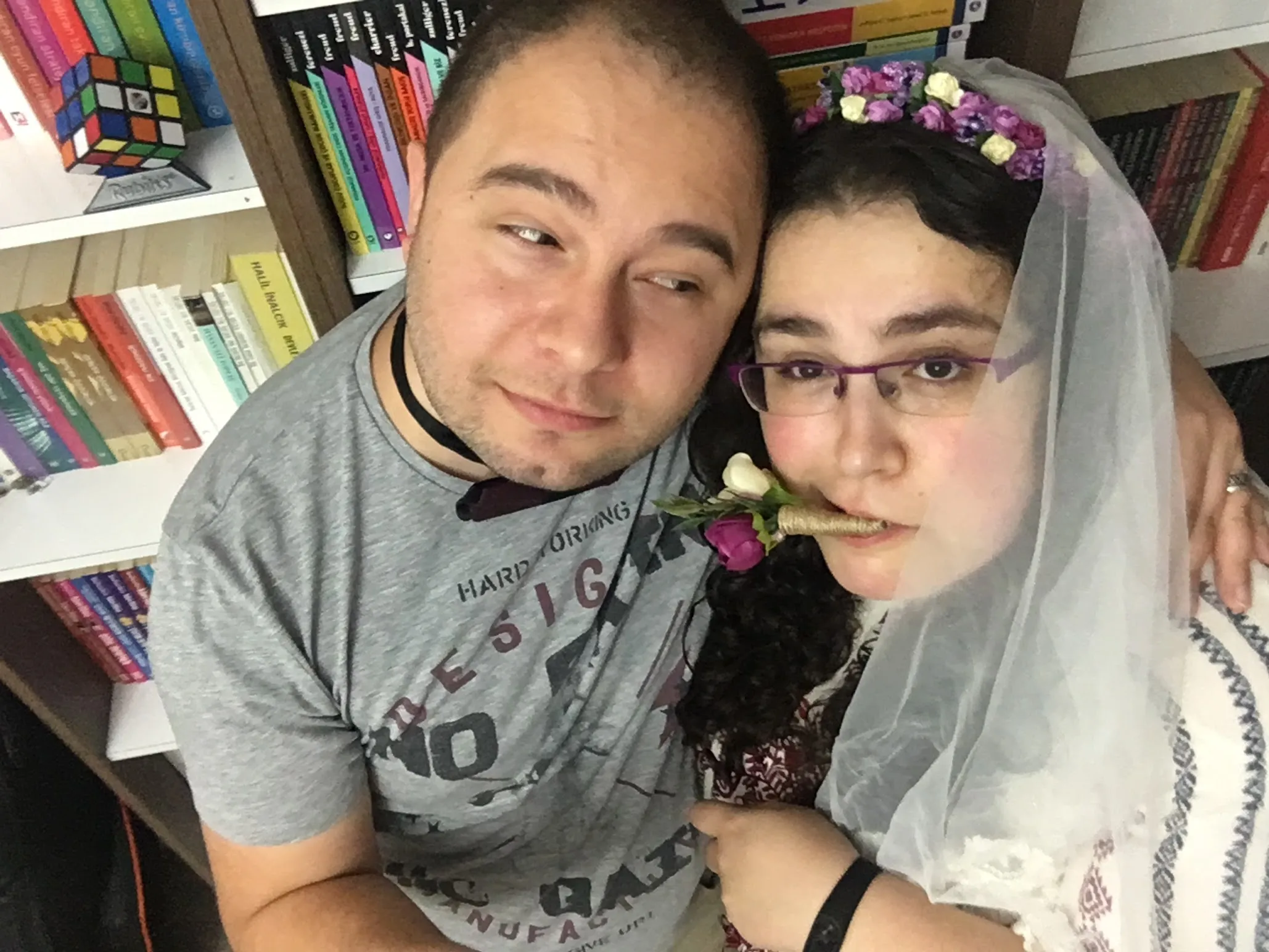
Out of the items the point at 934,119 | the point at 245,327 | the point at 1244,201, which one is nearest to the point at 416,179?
the point at 245,327

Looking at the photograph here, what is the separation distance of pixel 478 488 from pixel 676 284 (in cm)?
25

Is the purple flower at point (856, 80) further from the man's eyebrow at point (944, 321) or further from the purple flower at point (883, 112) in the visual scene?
the man's eyebrow at point (944, 321)

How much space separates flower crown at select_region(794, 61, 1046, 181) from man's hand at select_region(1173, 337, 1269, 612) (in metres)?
0.24

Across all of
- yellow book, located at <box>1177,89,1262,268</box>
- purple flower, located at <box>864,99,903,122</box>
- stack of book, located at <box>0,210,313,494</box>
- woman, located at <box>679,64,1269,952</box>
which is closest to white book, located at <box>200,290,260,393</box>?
stack of book, located at <box>0,210,313,494</box>

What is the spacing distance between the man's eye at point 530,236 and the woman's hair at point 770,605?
19 centimetres

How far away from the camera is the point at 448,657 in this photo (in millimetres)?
929

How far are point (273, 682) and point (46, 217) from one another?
1.67ft

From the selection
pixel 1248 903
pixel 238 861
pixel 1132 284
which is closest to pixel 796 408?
pixel 1132 284

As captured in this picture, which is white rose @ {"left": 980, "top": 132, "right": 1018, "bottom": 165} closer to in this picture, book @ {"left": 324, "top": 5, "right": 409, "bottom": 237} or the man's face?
the man's face

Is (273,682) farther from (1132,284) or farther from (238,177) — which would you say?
(1132,284)

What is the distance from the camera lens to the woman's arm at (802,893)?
0.88 meters

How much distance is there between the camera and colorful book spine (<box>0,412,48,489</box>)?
4.02 feet

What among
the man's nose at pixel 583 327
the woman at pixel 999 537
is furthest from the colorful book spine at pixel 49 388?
the woman at pixel 999 537

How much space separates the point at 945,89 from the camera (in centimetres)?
82
